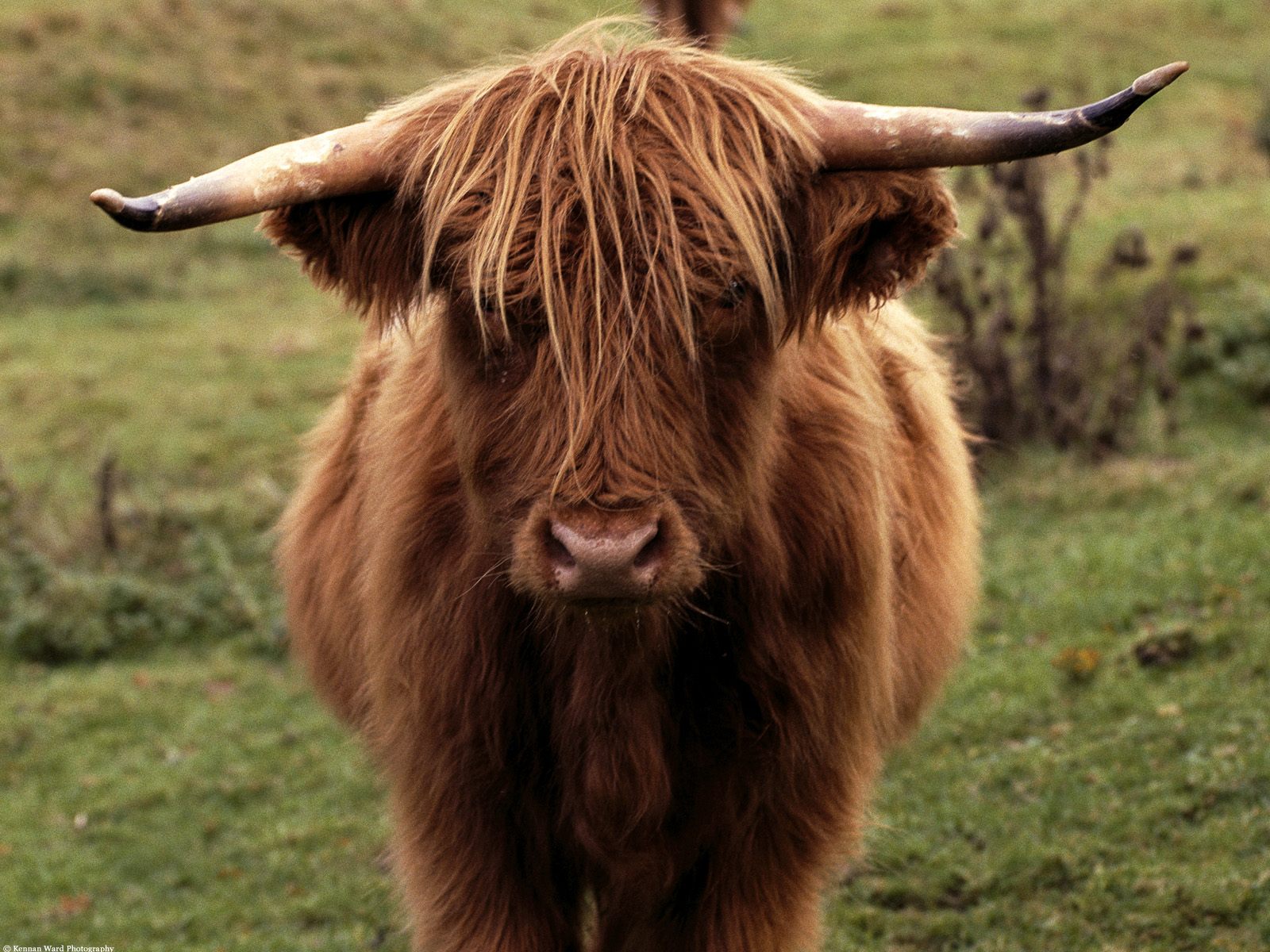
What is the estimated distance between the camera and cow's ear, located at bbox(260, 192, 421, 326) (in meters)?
3.05

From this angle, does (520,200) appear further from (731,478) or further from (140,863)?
(140,863)

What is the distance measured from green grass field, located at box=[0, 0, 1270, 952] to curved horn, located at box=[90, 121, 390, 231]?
92.6 inches

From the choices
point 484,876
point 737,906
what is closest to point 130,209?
point 484,876

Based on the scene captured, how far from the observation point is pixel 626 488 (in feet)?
8.70

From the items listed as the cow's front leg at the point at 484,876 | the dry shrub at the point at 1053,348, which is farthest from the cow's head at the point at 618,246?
the dry shrub at the point at 1053,348

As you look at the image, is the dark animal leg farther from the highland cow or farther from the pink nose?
the pink nose

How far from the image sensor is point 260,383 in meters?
12.2

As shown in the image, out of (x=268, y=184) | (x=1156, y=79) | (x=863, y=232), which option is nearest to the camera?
(x=1156, y=79)

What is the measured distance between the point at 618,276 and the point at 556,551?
1.68 ft

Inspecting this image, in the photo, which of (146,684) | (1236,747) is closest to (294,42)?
(146,684)

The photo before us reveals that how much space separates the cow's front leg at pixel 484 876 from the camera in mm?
3357

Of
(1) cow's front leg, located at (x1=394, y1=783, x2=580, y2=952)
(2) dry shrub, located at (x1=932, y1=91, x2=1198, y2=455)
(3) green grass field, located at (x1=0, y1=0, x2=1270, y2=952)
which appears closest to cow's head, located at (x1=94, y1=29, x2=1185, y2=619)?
(1) cow's front leg, located at (x1=394, y1=783, x2=580, y2=952)

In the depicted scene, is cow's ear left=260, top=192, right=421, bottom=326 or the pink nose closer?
the pink nose

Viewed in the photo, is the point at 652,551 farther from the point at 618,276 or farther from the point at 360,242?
the point at 360,242
